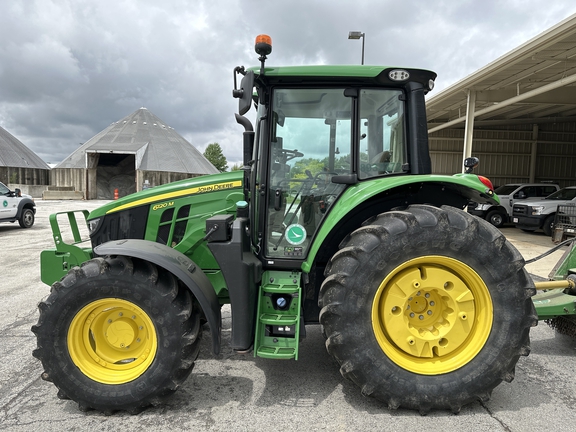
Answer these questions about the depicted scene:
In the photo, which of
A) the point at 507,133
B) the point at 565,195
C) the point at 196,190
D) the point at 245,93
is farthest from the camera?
the point at 507,133

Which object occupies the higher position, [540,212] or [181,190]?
[181,190]

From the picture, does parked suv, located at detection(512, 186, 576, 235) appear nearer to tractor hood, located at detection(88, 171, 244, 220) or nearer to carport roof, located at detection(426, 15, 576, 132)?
carport roof, located at detection(426, 15, 576, 132)

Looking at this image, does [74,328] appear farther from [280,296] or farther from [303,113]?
[303,113]

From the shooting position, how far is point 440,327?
2.58 meters

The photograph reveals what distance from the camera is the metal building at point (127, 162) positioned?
31.7 meters

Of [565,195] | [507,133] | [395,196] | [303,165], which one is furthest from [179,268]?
[507,133]

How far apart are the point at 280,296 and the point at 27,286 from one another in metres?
4.87

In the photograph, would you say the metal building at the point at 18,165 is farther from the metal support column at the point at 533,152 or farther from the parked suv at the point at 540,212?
the metal support column at the point at 533,152

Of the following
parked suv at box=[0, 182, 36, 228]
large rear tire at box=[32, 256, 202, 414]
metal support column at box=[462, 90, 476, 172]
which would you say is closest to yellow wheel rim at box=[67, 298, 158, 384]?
large rear tire at box=[32, 256, 202, 414]

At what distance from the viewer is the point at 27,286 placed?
5676 millimetres

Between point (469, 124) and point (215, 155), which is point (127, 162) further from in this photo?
point (469, 124)

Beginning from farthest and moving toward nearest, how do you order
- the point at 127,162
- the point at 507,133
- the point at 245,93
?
the point at 127,162
the point at 507,133
the point at 245,93

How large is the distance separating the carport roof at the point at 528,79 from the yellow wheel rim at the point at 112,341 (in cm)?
958

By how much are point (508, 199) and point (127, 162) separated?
31.6 metres
